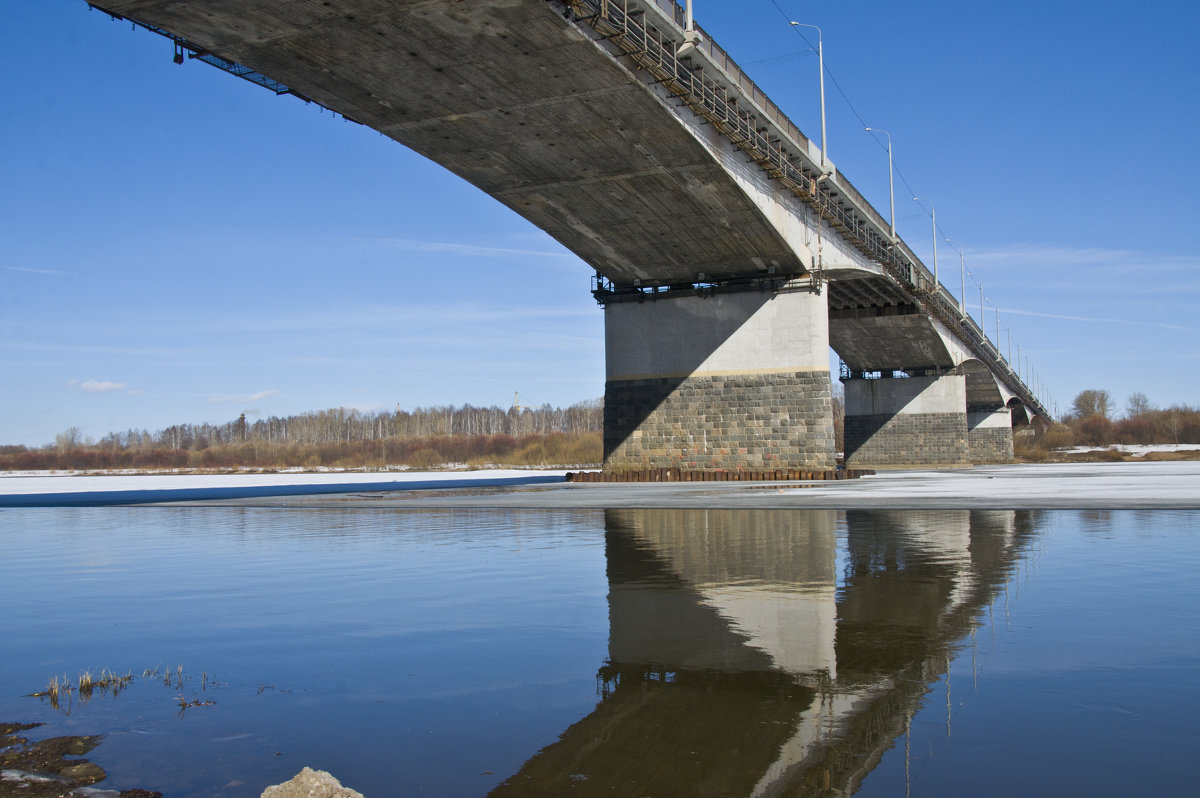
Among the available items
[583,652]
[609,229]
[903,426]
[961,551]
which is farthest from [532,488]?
[903,426]

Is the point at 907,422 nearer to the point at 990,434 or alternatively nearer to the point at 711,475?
the point at 990,434

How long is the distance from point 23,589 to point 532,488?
83.7 feet

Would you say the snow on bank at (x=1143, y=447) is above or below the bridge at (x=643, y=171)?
below

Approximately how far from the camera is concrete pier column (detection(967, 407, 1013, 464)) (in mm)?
95312

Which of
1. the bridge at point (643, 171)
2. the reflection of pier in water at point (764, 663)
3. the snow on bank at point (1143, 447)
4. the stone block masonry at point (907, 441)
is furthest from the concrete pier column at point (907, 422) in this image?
the reflection of pier in water at point (764, 663)

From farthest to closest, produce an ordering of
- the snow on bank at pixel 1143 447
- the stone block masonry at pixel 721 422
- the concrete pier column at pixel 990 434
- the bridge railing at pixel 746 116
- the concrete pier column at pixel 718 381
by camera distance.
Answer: the snow on bank at pixel 1143 447 < the concrete pier column at pixel 990 434 < the concrete pier column at pixel 718 381 < the stone block masonry at pixel 721 422 < the bridge railing at pixel 746 116

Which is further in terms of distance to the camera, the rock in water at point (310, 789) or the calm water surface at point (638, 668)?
the calm water surface at point (638, 668)

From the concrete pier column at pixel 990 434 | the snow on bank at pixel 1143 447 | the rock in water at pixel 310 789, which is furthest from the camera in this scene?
the snow on bank at pixel 1143 447

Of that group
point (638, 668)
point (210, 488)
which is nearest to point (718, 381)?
point (210, 488)

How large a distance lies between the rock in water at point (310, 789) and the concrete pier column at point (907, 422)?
72.8 m

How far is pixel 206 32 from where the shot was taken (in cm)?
2361

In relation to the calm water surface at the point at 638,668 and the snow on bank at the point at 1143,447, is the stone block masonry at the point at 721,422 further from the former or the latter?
the snow on bank at the point at 1143,447

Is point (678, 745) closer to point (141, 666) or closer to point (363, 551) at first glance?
point (141, 666)

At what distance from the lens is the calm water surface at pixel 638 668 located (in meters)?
4.48
